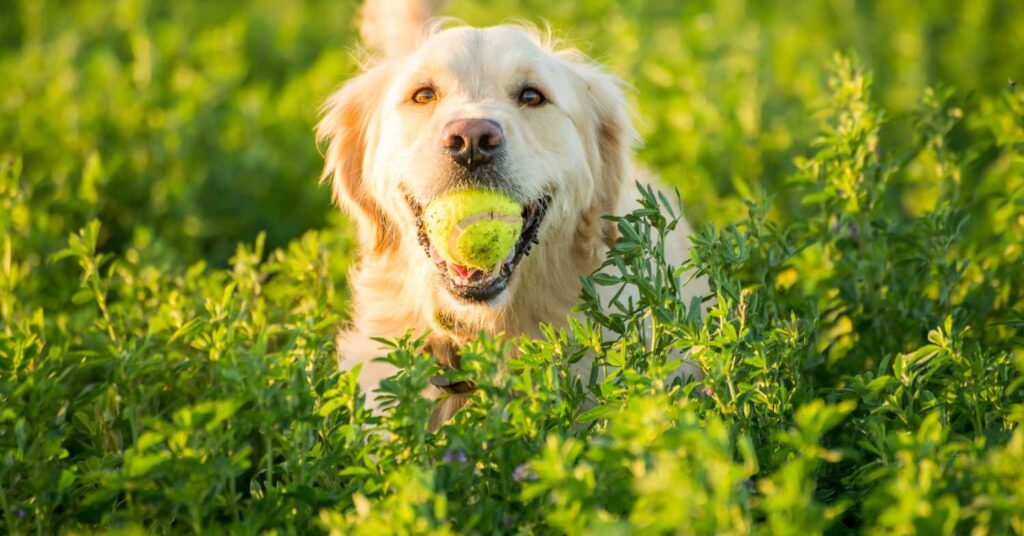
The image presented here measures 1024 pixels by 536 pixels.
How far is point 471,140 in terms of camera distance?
3.60 meters

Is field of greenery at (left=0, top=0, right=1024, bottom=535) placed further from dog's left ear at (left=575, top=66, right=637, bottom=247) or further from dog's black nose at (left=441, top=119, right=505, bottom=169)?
dog's black nose at (left=441, top=119, right=505, bottom=169)

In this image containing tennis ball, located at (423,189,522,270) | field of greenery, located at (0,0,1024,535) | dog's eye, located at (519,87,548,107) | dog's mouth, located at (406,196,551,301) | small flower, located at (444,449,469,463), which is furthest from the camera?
dog's eye, located at (519,87,548,107)

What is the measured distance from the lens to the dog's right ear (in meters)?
4.23

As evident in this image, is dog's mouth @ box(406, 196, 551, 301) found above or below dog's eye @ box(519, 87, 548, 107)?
below

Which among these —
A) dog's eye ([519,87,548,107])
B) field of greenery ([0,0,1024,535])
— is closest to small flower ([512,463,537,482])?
field of greenery ([0,0,1024,535])

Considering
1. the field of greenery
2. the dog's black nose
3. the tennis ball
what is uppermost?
the dog's black nose

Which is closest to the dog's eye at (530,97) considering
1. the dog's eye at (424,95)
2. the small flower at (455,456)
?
the dog's eye at (424,95)

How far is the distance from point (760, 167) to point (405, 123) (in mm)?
2497

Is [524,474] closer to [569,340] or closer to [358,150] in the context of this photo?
[569,340]

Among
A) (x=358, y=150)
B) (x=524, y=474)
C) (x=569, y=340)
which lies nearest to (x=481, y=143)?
(x=569, y=340)

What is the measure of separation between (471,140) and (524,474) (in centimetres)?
134

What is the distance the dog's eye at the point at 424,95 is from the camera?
4.00 m

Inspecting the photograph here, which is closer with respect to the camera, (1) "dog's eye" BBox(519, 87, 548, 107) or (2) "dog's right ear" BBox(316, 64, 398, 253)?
(1) "dog's eye" BBox(519, 87, 548, 107)

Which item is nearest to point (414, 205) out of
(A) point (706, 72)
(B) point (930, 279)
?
(B) point (930, 279)
